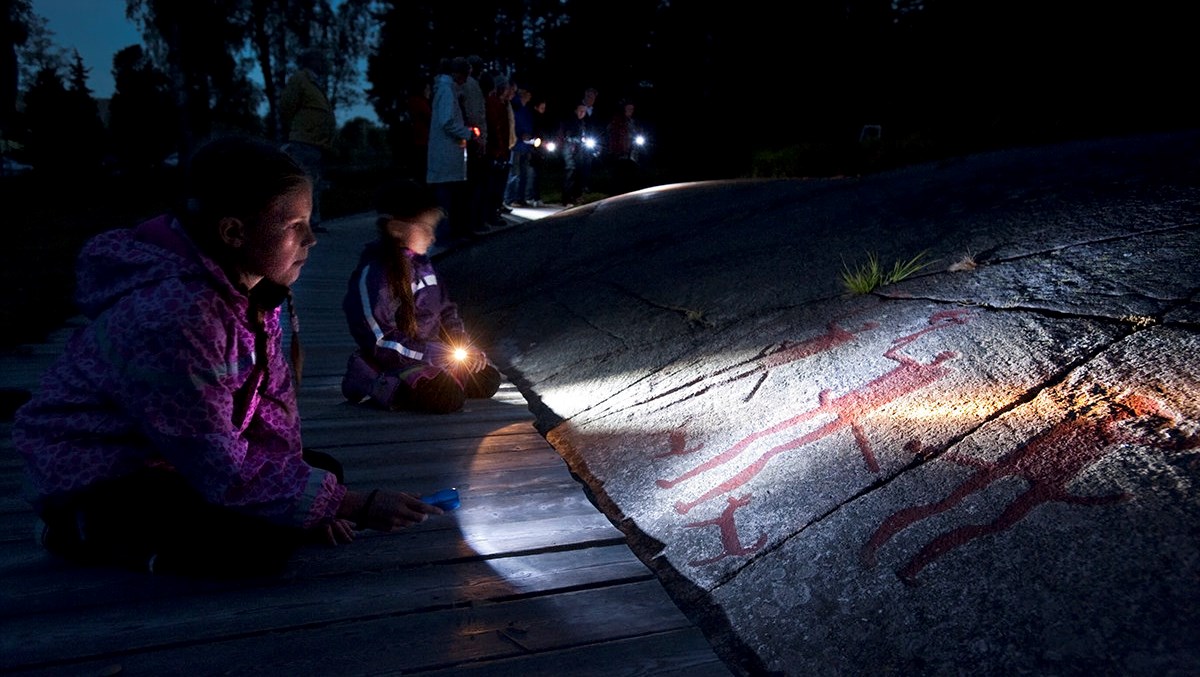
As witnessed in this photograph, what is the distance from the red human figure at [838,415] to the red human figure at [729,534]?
3.6 inches

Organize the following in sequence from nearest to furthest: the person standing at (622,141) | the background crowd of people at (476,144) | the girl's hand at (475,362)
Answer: the girl's hand at (475,362), the background crowd of people at (476,144), the person standing at (622,141)

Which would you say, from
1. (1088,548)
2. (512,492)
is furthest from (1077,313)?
(512,492)

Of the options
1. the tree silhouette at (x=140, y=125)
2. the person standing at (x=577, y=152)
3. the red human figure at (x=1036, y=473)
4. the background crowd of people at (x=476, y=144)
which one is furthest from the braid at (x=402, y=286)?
the tree silhouette at (x=140, y=125)

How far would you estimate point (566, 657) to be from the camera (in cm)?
195

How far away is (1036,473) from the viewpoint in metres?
2.15

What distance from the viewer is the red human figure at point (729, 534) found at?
7.73 ft

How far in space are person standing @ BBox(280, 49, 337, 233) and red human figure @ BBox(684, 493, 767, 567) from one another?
7.22 meters

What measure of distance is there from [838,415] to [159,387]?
2.06m

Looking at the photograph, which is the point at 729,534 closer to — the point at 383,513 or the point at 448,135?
the point at 383,513

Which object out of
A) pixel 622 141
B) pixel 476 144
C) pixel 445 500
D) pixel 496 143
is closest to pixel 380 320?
pixel 445 500

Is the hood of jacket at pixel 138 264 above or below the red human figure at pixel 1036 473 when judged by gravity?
above

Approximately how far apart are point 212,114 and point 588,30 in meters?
14.3

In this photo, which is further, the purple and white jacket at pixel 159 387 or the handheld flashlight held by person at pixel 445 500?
the handheld flashlight held by person at pixel 445 500

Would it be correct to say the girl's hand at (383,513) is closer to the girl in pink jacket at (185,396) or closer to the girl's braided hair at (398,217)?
the girl in pink jacket at (185,396)
